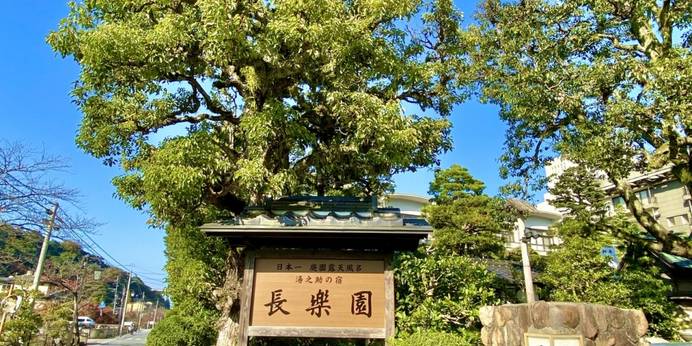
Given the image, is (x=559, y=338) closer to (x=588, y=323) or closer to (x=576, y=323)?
(x=576, y=323)

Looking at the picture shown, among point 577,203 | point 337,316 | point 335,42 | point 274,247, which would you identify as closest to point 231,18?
point 335,42

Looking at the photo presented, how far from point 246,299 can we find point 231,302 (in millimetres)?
2233

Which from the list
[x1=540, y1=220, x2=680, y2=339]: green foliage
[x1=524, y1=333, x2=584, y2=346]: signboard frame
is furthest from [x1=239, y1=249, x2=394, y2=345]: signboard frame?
[x1=540, y1=220, x2=680, y2=339]: green foliage

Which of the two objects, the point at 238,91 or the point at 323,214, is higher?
the point at 238,91

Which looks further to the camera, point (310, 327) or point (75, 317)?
point (75, 317)

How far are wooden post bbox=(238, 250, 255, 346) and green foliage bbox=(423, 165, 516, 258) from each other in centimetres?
1288

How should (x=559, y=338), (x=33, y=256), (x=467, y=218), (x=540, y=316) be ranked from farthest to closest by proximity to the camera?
(x=33, y=256), (x=467, y=218), (x=540, y=316), (x=559, y=338)

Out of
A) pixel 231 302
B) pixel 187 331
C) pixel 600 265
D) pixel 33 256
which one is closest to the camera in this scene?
pixel 231 302

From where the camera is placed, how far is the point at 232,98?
9.91m

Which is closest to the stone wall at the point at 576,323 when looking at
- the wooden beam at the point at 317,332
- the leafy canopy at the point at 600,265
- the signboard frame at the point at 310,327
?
the signboard frame at the point at 310,327

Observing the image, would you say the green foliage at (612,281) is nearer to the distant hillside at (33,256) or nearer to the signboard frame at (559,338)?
the signboard frame at (559,338)

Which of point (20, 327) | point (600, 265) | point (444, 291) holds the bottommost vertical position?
point (20, 327)

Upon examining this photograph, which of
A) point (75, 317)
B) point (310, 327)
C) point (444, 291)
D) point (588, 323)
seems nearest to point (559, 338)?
point (588, 323)

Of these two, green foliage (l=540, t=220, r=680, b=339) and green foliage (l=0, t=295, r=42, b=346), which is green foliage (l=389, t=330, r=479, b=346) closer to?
green foliage (l=540, t=220, r=680, b=339)
